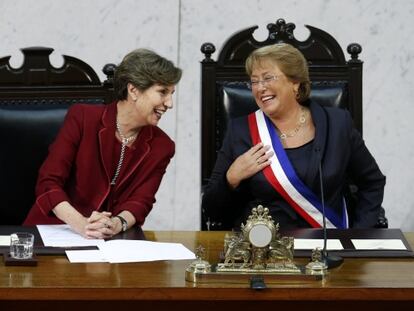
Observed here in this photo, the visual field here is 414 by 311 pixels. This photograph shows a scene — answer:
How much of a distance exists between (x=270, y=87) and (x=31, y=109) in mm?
776

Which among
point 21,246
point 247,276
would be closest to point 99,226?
point 21,246

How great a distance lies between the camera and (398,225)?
5605mm

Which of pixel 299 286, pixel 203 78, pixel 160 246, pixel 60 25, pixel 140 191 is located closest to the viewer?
pixel 299 286

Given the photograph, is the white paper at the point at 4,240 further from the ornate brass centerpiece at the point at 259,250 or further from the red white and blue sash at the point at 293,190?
the red white and blue sash at the point at 293,190

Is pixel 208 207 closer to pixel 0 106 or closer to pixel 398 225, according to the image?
pixel 0 106

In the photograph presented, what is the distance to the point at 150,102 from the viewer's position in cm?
369

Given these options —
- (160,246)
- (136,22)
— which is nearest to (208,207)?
(160,246)

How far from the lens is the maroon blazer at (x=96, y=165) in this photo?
3.72 m

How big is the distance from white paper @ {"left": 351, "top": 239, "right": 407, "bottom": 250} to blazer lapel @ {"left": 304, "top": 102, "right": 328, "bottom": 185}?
43 cm

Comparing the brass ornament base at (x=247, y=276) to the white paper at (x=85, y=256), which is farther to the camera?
the white paper at (x=85, y=256)

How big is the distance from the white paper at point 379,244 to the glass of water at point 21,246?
88 centimetres

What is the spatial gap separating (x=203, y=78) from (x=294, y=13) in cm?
141

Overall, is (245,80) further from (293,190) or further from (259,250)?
(259,250)

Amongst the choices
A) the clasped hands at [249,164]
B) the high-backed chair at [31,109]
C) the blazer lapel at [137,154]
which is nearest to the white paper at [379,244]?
the clasped hands at [249,164]
